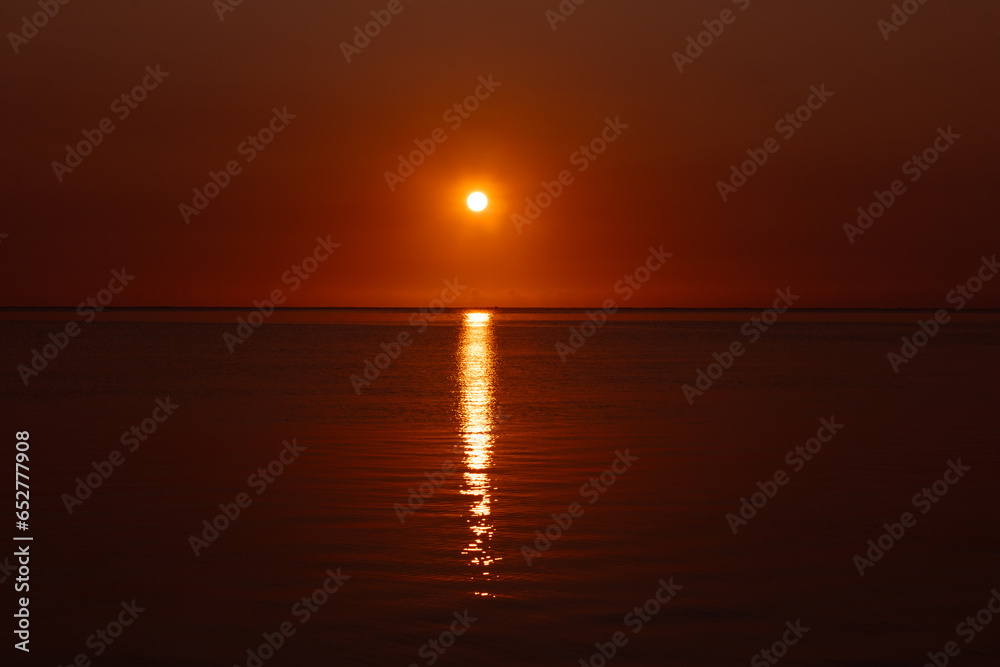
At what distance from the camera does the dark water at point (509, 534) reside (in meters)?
6.89

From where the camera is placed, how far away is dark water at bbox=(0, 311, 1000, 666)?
6.89m

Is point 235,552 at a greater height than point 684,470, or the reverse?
point 684,470

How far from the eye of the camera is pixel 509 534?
9672 millimetres

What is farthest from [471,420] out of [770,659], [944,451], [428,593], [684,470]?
[770,659]

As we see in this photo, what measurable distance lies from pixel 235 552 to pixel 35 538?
6.17 ft

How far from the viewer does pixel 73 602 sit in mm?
7484

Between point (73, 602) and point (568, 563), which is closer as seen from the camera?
point (73, 602)

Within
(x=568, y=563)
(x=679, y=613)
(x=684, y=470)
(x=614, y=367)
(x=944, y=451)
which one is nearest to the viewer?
(x=679, y=613)

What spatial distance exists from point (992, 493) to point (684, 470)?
12.0 feet

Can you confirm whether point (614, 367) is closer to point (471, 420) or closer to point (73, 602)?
point (471, 420)

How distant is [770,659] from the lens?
6.56m

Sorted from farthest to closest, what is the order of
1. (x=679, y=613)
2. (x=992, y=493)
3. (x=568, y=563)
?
(x=992, y=493)
(x=568, y=563)
(x=679, y=613)

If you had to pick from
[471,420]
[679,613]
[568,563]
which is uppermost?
[471,420]

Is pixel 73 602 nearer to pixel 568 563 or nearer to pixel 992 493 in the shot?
pixel 568 563
